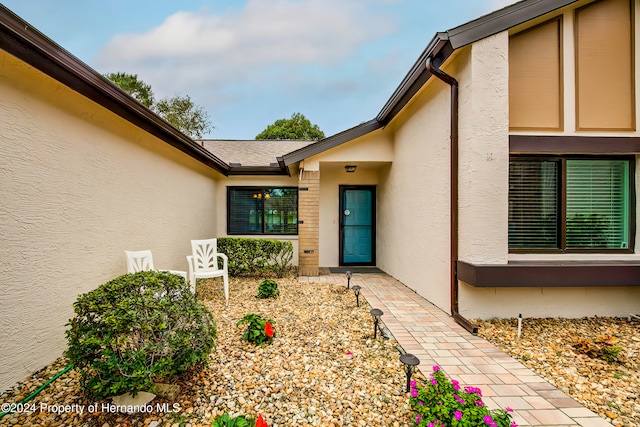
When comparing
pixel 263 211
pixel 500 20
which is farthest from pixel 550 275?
pixel 263 211

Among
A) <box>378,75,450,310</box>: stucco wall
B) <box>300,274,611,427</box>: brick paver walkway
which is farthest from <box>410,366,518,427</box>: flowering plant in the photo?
<box>378,75,450,310</box>: stucco wall

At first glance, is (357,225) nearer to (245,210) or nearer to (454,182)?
(245,210)

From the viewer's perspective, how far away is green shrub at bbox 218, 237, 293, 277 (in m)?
6.60

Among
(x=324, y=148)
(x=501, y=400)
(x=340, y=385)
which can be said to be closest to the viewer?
(x=501, y=400)

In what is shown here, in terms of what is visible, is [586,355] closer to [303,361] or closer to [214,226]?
[303,361]

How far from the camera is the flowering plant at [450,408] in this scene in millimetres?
1576

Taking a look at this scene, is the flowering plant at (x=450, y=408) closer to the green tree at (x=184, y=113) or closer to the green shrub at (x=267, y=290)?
the green shrub at (x=267, y=290)

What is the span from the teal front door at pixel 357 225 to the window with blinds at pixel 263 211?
148 centimetres

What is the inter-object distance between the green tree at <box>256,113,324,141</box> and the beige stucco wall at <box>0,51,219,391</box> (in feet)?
77.9

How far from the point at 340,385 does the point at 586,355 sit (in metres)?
2.70

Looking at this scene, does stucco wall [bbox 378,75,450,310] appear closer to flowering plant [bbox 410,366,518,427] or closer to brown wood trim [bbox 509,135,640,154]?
brown wood trim [bbox 509,135,640,154]

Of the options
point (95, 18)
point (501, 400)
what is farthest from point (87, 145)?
point (95, 18)

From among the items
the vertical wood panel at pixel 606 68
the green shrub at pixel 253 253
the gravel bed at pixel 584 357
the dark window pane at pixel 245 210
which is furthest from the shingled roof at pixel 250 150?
the gravel bed at pixel 584 357

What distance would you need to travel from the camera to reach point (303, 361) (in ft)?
9.06
